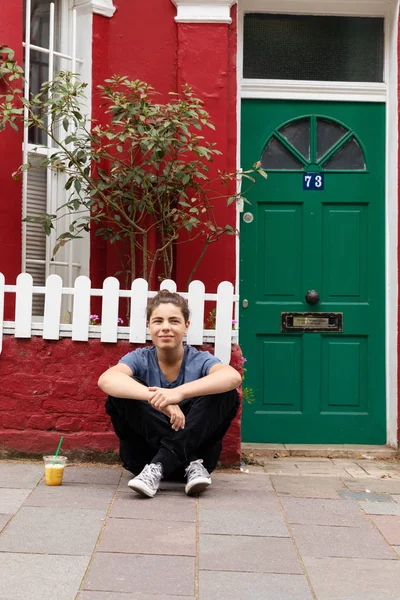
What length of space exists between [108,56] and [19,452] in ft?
10.5

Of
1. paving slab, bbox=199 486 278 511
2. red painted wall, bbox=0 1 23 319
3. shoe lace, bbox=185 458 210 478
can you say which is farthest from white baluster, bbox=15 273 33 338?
paving slab, bbox=199 486 278 511

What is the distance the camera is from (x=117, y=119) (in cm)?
601

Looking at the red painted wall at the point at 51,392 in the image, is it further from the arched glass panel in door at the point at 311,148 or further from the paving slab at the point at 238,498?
the arched glass panel in door at the point at 311,148

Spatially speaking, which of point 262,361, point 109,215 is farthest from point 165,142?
point 262,361

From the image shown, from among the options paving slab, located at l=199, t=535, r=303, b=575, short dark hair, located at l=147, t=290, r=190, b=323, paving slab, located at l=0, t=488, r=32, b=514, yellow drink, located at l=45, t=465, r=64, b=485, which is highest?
short dark hair, located at l=147, t=290, r=190, b=323

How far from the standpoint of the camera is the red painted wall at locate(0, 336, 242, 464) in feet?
18.8

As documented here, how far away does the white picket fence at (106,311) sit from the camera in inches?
224

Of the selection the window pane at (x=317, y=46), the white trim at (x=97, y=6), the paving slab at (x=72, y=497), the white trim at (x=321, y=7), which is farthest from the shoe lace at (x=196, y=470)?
the white trim at (x=321, y=7)

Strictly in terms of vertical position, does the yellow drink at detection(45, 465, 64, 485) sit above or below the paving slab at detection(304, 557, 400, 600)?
above

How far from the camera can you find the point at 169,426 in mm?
4980

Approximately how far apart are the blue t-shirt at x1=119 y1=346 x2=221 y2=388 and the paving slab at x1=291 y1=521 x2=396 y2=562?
1.18 meters

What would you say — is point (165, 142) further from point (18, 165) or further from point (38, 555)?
point (38, 555)

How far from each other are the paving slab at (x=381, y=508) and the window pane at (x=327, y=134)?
3.19 metres

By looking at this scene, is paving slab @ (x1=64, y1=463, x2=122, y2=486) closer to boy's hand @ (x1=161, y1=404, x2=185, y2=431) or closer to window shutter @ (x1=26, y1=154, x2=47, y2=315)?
boy's hand @ (x1=161, y1=404, x2=185, y2=431)
